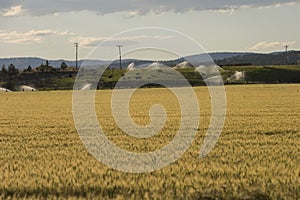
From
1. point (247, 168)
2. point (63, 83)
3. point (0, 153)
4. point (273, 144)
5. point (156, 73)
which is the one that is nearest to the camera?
point (247, 168)

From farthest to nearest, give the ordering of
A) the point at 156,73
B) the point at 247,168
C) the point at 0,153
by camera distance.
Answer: the point at 156,73 < the point at 0,153 < the point at 247,168

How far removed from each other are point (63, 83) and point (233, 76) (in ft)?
137

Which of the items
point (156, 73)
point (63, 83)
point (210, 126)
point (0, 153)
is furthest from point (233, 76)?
point (0, 153)

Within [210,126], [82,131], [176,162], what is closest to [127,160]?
[176,162]

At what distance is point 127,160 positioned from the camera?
532 inches

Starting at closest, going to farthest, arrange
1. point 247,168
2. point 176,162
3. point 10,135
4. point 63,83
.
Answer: point 247,168 → point 176,162 → point 10,135 → point 63,83

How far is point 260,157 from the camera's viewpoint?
1373cm

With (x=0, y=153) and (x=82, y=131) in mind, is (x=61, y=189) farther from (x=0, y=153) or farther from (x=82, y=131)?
(x=82, y=131)

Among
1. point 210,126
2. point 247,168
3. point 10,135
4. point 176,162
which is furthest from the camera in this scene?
point 210,126

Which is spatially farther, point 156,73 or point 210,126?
point 156,73

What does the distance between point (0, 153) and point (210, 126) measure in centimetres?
1099

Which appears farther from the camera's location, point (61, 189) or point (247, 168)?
point (247, 168)

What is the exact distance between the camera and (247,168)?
12.0m

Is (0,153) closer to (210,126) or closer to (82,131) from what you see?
(82,131)
